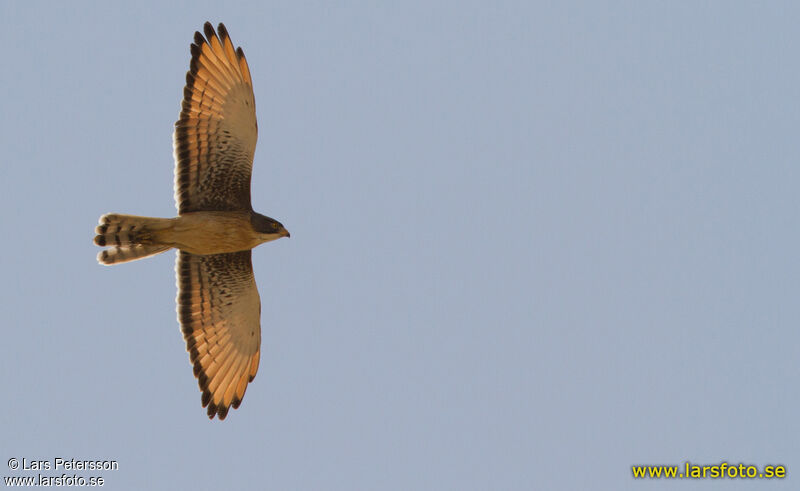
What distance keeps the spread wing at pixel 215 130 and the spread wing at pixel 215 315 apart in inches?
35.4

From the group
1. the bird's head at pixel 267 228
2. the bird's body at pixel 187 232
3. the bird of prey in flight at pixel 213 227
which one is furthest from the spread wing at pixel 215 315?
the bird's head at pixel 267 228

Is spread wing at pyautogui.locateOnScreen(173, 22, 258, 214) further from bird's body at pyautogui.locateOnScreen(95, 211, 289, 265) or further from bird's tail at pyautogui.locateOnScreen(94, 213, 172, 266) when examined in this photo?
bird's tail at pyautogui.locateOnScreen(94, 213, 172, 266)

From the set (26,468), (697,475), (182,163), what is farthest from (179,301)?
(697,475)

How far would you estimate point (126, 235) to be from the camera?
52.1ft

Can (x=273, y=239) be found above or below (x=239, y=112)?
below

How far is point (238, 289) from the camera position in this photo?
1688 cm

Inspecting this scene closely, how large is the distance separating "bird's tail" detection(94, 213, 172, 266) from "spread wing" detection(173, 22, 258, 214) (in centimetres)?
56

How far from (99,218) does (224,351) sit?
253 centimetres

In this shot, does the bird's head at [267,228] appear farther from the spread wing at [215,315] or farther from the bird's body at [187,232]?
the spread wing at [215,315]

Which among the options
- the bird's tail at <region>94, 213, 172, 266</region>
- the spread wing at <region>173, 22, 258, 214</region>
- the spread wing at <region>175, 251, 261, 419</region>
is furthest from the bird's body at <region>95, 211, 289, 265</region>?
the spread wing at <region>175, 251, 261, 419</region>

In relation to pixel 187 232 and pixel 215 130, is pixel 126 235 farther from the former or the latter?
pixel 215 130

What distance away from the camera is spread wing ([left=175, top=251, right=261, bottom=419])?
54.9 ft

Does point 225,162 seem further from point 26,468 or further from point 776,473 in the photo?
point 776,473

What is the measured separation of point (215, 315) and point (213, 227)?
1.49 meters
